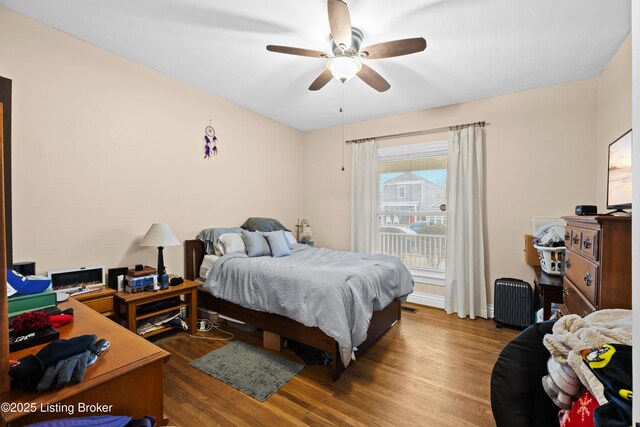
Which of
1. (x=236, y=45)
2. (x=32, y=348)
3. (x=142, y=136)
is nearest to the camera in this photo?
(x=32, y=348)

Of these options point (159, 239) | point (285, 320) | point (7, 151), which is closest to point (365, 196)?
point (285, 320)

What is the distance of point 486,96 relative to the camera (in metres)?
3.37

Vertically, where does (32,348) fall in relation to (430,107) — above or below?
below

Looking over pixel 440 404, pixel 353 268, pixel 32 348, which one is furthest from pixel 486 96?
pixel 32 348

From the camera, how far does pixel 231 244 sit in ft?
10.5

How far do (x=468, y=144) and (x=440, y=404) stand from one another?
289 centimetres

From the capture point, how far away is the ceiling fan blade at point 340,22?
1621 mm

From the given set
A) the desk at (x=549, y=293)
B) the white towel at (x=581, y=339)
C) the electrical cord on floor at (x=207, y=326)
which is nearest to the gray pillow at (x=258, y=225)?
the electrical cord on floor at (x=207, y=326)

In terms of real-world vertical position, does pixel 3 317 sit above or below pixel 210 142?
below

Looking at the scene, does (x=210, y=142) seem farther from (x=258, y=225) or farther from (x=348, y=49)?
(x=348, y=49)

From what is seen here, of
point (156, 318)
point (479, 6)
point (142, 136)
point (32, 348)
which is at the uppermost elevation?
point (479, 6)

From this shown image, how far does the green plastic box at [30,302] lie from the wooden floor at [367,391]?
3.13ft

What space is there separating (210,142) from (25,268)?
209 centimetres

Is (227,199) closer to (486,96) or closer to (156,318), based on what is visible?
(156,318)
